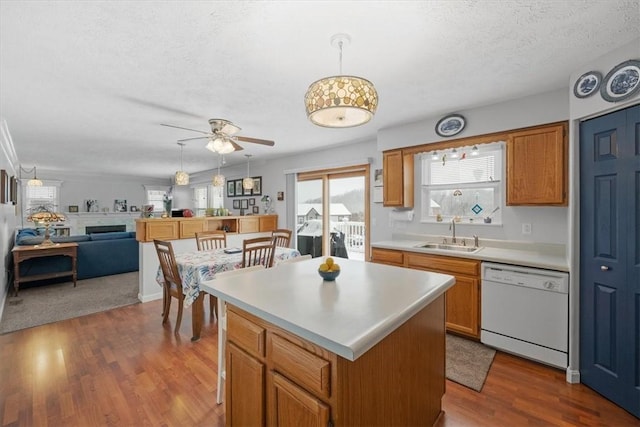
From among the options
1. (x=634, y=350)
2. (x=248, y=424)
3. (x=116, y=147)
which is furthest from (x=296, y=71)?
(x=116, y=147)

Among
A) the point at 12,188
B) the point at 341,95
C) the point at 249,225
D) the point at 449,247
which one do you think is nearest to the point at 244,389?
the point at 341,95

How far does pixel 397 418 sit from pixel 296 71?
233cm

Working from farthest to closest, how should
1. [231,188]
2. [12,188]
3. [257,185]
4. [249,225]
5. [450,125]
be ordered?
[231,188], [257,185], [249,225], [12,188], [450,125]

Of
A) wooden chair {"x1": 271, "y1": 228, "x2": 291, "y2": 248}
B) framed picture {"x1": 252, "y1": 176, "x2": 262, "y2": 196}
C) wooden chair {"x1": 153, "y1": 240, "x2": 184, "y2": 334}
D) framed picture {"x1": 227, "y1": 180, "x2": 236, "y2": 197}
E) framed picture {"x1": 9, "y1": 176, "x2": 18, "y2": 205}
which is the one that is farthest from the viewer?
framed picture {"x1": 227, "y1": 180, "x2": 236, "y2": 197}

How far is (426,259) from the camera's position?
10.3ft

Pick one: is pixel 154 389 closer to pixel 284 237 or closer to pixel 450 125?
pixel 284 237

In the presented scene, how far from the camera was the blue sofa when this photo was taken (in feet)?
15.6

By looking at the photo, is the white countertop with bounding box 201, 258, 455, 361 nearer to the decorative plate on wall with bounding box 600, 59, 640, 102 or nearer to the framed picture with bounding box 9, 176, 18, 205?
the decorative plate on wall with bounding box 600, 59, 640, 102

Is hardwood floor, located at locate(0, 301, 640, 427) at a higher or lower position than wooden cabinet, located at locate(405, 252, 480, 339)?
lower

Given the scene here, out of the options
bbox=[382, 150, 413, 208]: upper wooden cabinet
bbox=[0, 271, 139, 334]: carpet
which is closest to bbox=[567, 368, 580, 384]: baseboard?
bbox=[382, 150, 413, 208]: upper wooden cabinet

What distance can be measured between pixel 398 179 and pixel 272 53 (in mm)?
2336

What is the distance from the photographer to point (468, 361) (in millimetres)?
2523

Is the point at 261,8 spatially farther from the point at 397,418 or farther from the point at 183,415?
the point at 183,415

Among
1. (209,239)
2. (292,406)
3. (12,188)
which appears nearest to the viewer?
(292,406)
